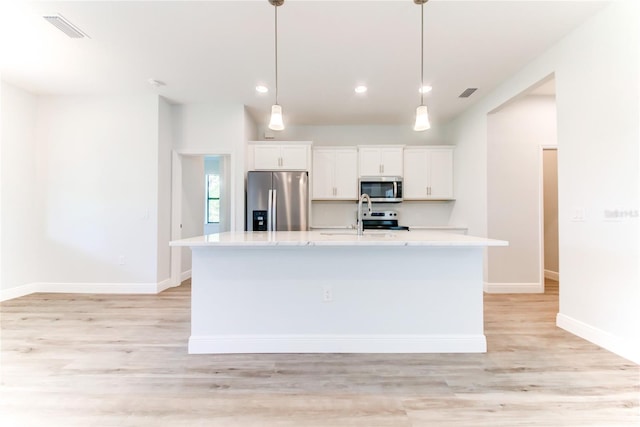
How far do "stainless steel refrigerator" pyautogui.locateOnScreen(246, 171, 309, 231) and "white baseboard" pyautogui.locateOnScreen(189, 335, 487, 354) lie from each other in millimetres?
2157

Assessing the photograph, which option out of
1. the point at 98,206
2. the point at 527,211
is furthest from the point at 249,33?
the point at 527,211

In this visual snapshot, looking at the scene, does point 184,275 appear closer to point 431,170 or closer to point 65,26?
point 65,26

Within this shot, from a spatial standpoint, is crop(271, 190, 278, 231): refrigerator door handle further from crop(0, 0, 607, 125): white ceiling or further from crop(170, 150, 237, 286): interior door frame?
crop(0, 0, 607, 125): white ceiling

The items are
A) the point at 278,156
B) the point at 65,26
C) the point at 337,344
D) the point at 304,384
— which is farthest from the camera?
the point at 278,156

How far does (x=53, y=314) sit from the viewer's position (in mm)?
3141

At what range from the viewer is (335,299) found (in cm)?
225

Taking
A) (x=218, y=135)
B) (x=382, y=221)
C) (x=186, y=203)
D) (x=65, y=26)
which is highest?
(x=65, y=26)

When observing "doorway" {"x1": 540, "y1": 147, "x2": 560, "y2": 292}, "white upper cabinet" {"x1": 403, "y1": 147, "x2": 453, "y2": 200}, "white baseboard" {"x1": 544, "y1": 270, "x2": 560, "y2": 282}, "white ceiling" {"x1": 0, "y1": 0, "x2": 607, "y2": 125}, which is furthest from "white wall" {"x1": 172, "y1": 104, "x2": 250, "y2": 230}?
"white baseboard" {"x1": 544, "y1": 270, "x2": 560, "y2": 282}

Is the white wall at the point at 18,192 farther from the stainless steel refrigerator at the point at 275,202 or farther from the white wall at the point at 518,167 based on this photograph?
the white wall at the point at 518,167

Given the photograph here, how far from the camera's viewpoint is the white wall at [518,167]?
13.0 feet

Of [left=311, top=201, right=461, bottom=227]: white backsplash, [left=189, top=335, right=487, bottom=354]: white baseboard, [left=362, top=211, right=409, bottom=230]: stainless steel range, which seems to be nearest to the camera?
[left=189, top=335, right=487, bottom=354]: white baseboard

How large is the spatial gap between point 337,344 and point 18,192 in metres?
4.41

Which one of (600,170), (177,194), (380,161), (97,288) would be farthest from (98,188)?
(600,170)

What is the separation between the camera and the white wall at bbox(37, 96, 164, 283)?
4008mm
